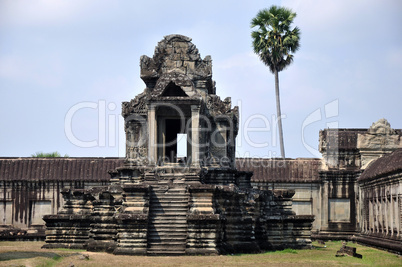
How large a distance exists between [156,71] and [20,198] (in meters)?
15.3

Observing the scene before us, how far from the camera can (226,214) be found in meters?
24.5

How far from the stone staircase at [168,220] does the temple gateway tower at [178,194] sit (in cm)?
4

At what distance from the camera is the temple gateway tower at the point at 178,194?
75.2 ft

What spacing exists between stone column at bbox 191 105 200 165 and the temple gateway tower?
0.04 meters

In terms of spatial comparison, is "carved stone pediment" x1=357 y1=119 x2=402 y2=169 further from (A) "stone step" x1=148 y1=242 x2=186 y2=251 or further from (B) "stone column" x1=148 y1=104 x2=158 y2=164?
(A) "stone step" x1=148 y1=242 x2=186 y2=251

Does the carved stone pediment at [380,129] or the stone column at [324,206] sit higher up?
the carved stone pediment at [380,129]

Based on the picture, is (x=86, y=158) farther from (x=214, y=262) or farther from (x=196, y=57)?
(x=214, y=262)

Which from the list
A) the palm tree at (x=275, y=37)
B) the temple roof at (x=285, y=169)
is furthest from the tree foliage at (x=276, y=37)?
the temple roof at (x=285, y=169)

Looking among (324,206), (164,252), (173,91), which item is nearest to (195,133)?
(173,91)

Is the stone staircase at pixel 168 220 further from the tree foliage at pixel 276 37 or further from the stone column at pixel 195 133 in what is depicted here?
the tree foliage at pixel 276 37

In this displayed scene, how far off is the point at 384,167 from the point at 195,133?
10345 mm

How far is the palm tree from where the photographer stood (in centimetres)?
4753

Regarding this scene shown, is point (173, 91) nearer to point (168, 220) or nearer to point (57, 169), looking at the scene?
point (168, 220)

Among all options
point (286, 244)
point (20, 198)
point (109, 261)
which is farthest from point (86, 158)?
point (109, 261)
